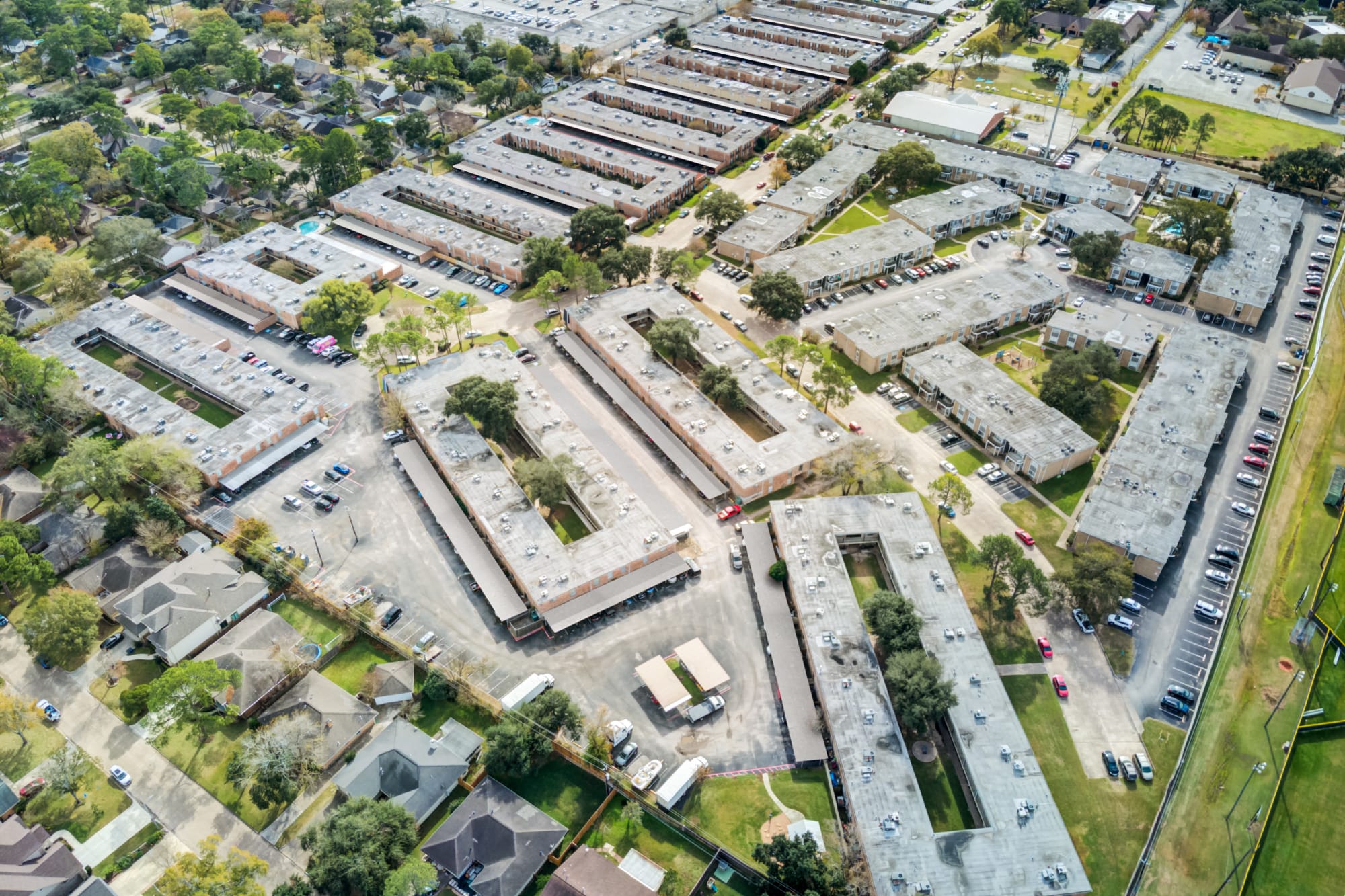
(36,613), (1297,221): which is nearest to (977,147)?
(1297,221)

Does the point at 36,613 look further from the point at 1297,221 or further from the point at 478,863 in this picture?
the point at 1297,221

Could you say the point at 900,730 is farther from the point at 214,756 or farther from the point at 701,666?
the point at 214,756

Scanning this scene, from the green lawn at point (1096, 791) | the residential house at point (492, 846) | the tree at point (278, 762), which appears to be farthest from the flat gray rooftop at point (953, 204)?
the tree at point (278, 762)

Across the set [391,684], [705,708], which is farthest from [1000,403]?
[391,684]

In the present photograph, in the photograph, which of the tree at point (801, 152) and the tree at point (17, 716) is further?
the tree at point (801, 152)

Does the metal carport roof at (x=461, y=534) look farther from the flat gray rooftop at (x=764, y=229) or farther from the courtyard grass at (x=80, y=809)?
the flat gray rooftop at (x=764, y=229)

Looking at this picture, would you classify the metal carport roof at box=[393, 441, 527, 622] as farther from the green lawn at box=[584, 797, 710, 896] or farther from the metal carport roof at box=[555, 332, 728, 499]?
the metal carport roof at box=[555, 332, 728, 499]
